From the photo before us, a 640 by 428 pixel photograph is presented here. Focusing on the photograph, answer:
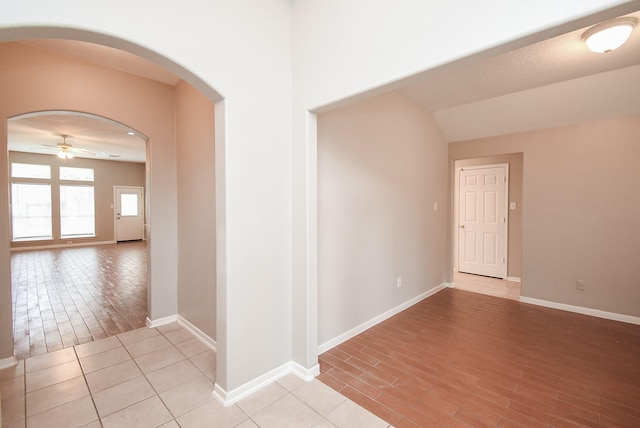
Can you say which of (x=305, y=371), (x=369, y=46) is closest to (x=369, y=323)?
(x=305, y=371)

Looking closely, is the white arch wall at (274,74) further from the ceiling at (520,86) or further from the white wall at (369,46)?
the ceiling at (520,86)

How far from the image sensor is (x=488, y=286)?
4.76 m

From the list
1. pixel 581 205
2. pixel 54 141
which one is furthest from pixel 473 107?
pixel 54 141

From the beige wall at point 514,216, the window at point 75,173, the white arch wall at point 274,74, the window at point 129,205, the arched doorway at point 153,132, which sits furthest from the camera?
the window at point 129,205

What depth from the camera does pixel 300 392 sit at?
6.76 ft

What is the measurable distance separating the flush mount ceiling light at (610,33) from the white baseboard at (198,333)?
13.6ft

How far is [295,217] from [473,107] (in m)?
3.25

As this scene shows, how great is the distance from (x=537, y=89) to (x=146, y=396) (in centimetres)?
505

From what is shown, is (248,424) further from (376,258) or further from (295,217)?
(376,258)

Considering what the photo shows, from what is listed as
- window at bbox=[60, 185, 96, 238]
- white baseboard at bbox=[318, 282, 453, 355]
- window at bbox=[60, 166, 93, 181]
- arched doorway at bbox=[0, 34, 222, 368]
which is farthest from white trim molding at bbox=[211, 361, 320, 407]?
window at bbox=[60, 166, 93, 181]

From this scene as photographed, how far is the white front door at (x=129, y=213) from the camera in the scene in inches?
382

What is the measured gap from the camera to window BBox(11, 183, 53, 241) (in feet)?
26.0

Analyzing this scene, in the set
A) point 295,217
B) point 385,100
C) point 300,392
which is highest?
point 385,100

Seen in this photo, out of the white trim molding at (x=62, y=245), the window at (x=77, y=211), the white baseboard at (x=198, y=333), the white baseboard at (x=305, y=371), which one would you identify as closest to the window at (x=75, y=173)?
the window at (x=77, y=211)
